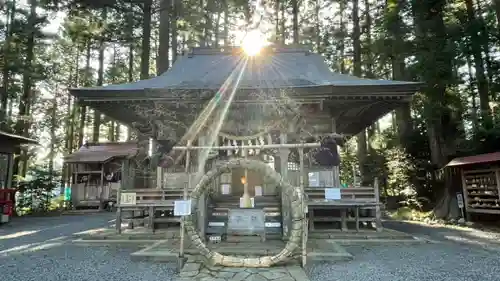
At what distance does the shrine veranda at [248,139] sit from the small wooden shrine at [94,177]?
7687 mm

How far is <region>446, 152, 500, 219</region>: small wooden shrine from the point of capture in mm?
8194

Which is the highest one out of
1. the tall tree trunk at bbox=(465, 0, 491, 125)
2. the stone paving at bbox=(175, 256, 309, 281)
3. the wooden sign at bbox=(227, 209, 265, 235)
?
the tall tree trunk at bbox=(465, 0, 491, 125)

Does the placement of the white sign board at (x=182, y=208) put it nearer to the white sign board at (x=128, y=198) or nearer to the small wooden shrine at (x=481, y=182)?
the white sign board at (x=128, y=198)

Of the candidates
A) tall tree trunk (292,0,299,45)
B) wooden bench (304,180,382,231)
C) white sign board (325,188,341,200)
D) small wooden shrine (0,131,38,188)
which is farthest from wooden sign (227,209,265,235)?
tall tree trunk (292,0,299,45)

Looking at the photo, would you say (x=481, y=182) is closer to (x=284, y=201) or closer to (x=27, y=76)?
(x=284, y=201)

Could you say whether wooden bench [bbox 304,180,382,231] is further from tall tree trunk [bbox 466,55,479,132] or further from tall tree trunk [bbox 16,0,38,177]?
tall tree trunk [bbox 16,0,38,177]

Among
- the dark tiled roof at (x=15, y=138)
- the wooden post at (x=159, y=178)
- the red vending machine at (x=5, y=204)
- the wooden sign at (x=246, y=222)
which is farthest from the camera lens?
the dark tiled roof at (x=15, y=138)

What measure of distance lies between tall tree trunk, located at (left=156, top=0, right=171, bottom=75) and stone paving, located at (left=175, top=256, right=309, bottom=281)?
9623mm

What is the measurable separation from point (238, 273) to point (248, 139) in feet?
9.00

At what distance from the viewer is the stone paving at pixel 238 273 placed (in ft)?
14.0

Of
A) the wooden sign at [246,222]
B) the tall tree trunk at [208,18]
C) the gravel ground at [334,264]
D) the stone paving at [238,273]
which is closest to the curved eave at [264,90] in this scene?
the wooden sign at [246,222]

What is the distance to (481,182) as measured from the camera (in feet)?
28.8

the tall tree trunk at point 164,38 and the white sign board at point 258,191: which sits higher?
the tall tree trunk at point 164,38

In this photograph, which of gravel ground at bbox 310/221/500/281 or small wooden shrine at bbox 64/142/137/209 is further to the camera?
small wooden shrine at bbox 64/142/137/209
